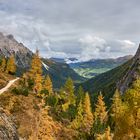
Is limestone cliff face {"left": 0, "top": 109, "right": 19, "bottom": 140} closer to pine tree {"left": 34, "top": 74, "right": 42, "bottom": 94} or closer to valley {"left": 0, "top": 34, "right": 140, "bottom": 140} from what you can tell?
valley {"left": 0, "top": 34, "right": 140, "bottom": 140}

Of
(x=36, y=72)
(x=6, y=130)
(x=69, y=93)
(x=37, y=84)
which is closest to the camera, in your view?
(x=6, y=130)

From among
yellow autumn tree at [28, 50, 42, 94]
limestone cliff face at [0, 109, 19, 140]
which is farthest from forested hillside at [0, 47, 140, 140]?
limestone cliff face at [0, 109, 19, 140]

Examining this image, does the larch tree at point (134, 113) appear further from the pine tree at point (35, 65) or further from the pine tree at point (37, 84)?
the pine tree at point (35, 65)

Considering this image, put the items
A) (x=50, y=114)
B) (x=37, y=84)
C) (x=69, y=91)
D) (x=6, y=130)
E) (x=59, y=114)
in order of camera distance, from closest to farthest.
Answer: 1. (x=6, y=130)
2. (x=50, y=114)
3. (x=59, y=114)
4. (x=37, y=84)
5. (x=69, y=91)

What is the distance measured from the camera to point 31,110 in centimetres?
7631

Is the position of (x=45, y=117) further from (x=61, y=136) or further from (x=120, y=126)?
(x=61, y=136)

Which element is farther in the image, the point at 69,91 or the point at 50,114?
the point at 69,91

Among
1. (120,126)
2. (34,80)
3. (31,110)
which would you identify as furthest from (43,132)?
(34,80)

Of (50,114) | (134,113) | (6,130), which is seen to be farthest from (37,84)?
(6,130)

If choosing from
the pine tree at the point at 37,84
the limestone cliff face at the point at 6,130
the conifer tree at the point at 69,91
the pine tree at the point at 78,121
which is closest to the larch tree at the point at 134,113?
the limestone cliff face at the point at 6,130

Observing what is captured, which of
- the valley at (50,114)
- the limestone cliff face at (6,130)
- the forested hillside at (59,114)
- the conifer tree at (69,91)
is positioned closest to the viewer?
the limestone cliff face at (6,130)

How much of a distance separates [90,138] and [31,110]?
73.2 ft

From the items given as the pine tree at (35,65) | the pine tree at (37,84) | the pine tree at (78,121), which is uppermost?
the pine tree at (35,65)

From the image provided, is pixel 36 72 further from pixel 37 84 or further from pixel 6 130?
pixel 6 130
